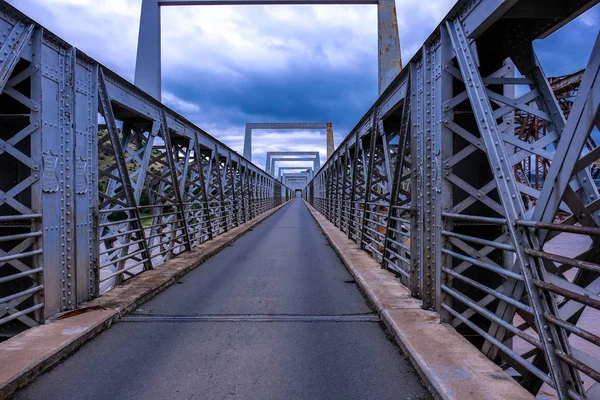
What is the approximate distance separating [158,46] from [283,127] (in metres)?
45.9

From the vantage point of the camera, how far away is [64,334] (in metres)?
3.89

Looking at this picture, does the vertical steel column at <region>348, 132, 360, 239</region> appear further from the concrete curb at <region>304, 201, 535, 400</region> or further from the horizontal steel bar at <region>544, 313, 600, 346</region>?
the horizontal steel bar at <region>544, 313, 600, 346</region>

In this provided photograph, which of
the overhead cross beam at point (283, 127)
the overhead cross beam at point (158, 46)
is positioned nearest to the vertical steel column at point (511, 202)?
the overhead cross beam at point (158, 46)

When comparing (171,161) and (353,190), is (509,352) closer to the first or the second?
(171,161)

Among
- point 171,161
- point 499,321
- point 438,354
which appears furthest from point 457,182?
point 171,161

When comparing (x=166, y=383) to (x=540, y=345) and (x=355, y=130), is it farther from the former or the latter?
(x=355, y=130)

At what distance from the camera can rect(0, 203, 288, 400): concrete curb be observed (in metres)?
3.13

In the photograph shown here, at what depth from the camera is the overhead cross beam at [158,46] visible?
10922 mm

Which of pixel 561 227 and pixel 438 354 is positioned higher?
pixel 561 227

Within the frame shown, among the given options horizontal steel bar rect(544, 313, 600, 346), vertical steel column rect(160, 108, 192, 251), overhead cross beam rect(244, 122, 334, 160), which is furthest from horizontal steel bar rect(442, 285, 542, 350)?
overhead cross beam rect(244, 122, 334, 160)

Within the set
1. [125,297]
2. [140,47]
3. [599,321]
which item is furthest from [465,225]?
[140,47]

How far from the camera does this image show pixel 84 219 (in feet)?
16.4

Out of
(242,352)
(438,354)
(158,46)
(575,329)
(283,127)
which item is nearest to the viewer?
(575,329)

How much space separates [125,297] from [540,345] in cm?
485
